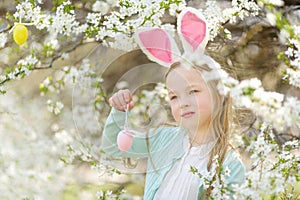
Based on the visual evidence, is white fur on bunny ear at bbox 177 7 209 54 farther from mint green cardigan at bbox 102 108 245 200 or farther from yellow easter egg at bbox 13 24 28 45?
yellow easter egg at bbox 13 24 28 45

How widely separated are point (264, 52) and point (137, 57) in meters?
0.99

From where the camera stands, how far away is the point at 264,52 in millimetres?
1907

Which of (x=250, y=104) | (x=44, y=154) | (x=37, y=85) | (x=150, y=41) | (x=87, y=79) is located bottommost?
(x=250, y=104)

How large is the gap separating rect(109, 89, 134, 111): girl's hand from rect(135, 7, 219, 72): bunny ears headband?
67mm

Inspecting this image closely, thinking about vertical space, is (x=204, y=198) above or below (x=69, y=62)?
below

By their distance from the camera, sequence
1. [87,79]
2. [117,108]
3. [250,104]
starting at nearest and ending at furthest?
1. [250,104]
2. [117,108]
3. [87,79]

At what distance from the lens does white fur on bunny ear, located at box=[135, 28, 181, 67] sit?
2.88 feet

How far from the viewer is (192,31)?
2.98 ft

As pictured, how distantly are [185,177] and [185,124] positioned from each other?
9 centimetres

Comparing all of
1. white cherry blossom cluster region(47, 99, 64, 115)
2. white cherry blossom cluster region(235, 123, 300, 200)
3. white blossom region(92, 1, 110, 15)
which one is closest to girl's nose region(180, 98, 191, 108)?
white cherry blossom cluster region(235, 123, 300, 200)

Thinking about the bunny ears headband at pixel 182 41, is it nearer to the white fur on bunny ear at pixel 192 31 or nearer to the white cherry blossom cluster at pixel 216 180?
the white fur on bunny ear at pixel 192 31

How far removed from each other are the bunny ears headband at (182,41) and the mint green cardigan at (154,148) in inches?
4.7

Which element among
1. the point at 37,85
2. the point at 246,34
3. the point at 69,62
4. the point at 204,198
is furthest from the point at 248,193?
the point at 37,85

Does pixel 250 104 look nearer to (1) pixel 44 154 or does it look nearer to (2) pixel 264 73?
(2) pixel 264 73
